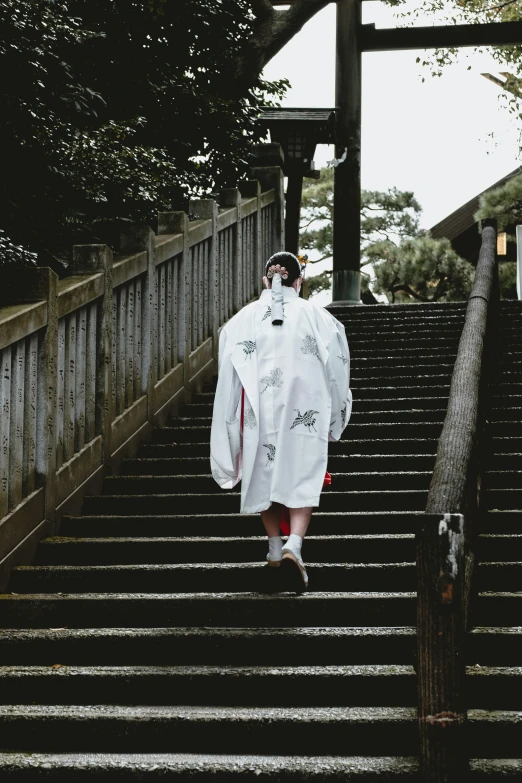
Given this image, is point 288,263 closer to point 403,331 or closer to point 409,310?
point 403,331

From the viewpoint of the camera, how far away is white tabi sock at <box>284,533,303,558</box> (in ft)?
15.1

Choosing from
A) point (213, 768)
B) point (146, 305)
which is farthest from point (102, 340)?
point (213, 768)

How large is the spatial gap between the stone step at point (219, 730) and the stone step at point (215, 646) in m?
0.35

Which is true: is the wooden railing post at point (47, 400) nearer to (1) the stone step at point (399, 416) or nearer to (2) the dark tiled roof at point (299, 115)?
(1) the stone step at point (399, 416)

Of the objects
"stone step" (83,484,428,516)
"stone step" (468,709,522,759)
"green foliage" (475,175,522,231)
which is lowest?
"stone step" (468,709,522,759)

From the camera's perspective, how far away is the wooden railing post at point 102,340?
21.3 feet

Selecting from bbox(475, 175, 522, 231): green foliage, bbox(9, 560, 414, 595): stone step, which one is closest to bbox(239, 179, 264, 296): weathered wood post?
bbox(9, 560, 414, 595): stone step

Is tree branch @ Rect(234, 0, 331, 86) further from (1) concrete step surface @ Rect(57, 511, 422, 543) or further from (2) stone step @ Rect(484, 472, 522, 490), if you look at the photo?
(1) concrete step surface @ Rect(57, 511, 422, 543)

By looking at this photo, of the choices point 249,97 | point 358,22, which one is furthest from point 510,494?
point 358,22

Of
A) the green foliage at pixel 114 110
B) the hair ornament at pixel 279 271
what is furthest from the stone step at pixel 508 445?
the green foliage at pixel 114 110

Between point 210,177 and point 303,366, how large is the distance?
7.99 metres

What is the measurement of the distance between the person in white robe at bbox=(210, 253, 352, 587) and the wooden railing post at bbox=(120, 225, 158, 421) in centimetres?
221

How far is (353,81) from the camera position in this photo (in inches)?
566

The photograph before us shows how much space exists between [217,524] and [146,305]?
2218 millimetres
